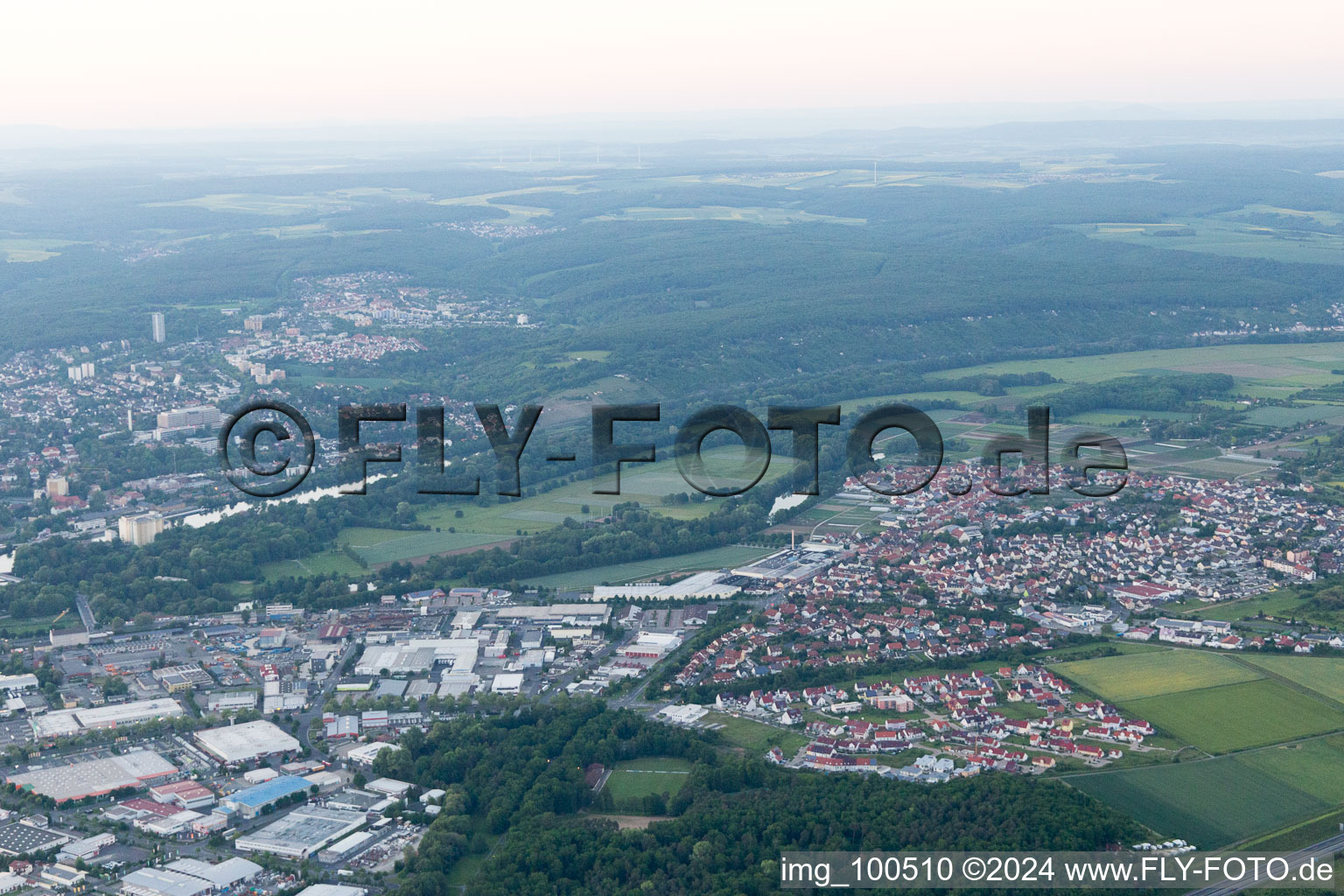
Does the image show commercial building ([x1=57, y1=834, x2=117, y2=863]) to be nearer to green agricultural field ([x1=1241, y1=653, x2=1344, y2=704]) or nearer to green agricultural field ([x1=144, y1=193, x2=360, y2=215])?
green agricultural field ([x1=1241, y1=653, x2=1344, y2=704])

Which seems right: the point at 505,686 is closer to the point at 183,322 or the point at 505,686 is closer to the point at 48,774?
the point at 48,774

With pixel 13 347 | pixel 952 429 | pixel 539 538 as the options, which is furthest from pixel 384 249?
pixel 539 538

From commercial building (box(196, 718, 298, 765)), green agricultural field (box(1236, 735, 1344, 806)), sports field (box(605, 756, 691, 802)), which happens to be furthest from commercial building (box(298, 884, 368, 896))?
green agricultural field (box(1236, 735, 1344, 806))

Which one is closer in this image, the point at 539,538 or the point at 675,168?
the point at 539,538

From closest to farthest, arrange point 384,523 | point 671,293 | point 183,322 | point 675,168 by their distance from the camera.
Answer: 1. point 384,523
2. point 183,322
3. point 671,293
4. point 675,168

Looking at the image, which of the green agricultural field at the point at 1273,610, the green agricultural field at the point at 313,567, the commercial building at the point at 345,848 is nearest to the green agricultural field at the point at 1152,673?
the green agricultural field at the point at 1273,610

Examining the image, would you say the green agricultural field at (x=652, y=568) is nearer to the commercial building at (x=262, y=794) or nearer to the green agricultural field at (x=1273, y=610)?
the green agricultural field at (x=1273, y=610)

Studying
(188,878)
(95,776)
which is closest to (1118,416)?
(95,776)
